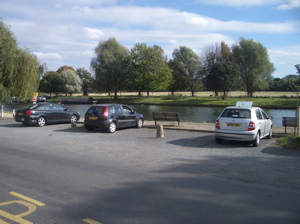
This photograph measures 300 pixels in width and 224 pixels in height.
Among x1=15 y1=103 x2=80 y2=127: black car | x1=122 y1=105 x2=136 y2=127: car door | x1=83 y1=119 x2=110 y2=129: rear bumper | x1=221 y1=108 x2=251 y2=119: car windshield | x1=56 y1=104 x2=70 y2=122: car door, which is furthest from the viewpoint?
x1=56 y1=104 x2=70 y2=122: car door

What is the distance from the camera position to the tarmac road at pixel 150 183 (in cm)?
478

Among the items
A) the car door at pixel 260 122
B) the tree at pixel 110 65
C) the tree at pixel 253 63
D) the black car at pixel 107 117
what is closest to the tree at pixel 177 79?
the tree at pixel 110 65

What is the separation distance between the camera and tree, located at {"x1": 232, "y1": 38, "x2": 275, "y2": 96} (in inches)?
2525

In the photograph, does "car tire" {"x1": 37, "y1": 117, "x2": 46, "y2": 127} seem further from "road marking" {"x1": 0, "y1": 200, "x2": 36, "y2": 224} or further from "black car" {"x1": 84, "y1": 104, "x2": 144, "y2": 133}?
"road marking" {"x1": 0, "y1": 200, "x2": 36, "y2": 224}

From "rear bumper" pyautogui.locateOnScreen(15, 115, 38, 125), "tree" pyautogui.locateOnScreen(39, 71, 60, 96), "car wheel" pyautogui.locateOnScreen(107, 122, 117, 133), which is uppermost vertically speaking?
"tree" pyautogui.locateOnScreen(39, 71, 60, 96)

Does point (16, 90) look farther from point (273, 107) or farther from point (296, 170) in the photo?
point (273, 107)

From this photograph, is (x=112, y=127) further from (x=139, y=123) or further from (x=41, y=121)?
(x=41, y=121)

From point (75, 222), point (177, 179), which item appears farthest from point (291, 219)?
point (75, 222)

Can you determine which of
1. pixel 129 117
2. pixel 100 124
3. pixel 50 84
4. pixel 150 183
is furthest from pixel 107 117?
pixel 50 84

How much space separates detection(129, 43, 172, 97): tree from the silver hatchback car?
5687 centimetres

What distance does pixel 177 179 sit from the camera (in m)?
6.89

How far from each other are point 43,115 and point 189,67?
63048 mm

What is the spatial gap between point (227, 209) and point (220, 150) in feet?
18.7

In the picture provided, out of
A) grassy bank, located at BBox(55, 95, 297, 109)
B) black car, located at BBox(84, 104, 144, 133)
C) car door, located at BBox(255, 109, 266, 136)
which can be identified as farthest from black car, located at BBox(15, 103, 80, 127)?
grassy bank, located at BBox(55, 95, 297, 109)
